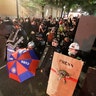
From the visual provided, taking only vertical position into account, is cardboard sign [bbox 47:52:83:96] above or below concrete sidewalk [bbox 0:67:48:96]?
above

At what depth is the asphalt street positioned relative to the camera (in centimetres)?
345

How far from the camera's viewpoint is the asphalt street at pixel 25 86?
345cm

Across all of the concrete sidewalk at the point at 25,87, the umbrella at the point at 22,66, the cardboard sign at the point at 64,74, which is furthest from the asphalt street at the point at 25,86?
the cardboard sign at the point at 64,74

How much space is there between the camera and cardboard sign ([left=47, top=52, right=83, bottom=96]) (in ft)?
8.55

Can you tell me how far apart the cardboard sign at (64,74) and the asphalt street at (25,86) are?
0.59 meters

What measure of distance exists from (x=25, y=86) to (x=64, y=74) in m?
1.46

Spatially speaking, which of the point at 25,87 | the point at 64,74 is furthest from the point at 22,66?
the point at 64,74

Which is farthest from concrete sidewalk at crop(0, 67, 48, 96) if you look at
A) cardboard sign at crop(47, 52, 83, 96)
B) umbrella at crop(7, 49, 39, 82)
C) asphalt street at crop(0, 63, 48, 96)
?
cardboard sign at crop(47, 52, 83, 96)

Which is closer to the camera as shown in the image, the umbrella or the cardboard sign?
the cardboard sign

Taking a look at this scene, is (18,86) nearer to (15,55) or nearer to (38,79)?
(38,79)

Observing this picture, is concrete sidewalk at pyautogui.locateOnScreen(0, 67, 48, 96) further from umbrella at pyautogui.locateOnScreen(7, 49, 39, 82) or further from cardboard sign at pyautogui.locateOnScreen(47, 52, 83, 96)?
cardboard sign at pyautogui.locateOnScreen(47, 52, 83, 96)

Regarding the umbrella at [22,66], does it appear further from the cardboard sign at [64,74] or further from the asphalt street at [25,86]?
the cardboard sign at [64,74]

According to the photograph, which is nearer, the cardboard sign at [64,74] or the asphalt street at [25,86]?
the cardboard sign at [64,74]

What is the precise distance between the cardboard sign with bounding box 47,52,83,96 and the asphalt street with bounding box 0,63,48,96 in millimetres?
592
